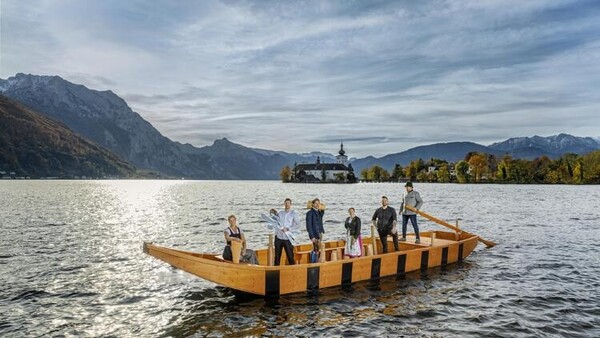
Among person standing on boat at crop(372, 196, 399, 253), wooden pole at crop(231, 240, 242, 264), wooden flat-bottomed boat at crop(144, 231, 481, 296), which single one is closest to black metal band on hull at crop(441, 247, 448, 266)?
wooden flat-bottomed boat at crop(144, 231, 481, 296)

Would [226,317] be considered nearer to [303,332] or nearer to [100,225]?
[303,332]

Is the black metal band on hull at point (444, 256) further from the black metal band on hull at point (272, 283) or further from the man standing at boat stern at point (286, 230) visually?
the black metal band on hull at point (272, 283)

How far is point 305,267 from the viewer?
18.4 metres

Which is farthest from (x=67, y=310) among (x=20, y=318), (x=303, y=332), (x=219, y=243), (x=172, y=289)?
(x=219, y=243)

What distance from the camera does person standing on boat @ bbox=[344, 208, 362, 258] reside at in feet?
66.8

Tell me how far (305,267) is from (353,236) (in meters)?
3.25

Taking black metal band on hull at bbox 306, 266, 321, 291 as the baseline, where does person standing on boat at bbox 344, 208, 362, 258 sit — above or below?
above

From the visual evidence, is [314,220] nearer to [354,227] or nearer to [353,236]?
[354,227]

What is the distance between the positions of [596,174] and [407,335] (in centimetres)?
19666

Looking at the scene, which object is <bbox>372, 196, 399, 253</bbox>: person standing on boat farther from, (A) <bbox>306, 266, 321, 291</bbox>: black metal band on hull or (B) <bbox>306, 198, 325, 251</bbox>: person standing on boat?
(A) <bbox>306, 266, 321, 291</bbox>: black metal band on hull

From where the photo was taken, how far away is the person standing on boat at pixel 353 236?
20359 millimetres

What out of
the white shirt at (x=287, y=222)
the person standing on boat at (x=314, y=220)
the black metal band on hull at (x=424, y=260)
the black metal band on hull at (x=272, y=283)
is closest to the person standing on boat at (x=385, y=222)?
the black metal band on hull at (x=424, y=260)

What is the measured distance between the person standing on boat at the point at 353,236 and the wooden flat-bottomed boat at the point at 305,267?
1.75 feet

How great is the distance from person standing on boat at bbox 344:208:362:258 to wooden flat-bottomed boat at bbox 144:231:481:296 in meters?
0.53
